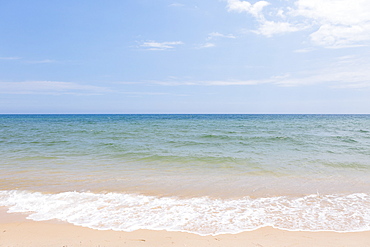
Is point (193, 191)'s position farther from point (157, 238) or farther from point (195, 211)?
point (157, 238)

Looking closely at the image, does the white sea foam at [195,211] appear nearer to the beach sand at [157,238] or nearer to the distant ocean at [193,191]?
the distant ocean at [193,191]

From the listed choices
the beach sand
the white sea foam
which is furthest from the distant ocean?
the beach sand

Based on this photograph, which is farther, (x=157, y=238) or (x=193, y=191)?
(x=193, y=191)

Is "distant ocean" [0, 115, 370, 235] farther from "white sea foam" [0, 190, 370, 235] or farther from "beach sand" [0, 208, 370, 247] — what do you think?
"beach sand" [0, 208, 370, 247]

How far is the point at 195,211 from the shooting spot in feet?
15.8

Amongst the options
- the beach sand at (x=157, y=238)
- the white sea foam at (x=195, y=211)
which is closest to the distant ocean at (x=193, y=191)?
the white sea foam at (x=195, y=211)

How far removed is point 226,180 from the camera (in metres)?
7.20

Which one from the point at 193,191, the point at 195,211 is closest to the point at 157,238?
the point at 195,211

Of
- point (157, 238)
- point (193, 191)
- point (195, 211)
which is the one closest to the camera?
Answer: point (157, 238)

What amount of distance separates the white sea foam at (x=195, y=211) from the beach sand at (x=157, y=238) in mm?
185

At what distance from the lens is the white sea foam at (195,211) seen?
164 inches

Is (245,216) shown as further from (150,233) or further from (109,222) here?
(109,222)

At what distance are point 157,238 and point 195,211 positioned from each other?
1280 mm

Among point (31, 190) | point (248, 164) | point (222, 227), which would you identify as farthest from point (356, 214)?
point (31, 190)
